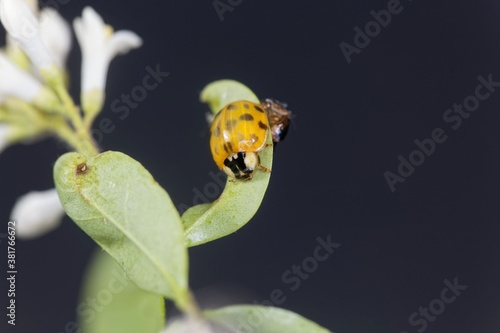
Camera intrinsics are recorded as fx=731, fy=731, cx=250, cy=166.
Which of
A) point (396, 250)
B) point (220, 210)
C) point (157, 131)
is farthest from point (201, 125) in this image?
point (220, 210)

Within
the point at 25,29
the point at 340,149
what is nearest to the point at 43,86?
the point at 25,29

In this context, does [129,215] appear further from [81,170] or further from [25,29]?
[25,29]

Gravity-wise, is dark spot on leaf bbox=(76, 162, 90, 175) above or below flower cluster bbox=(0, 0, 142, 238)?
below

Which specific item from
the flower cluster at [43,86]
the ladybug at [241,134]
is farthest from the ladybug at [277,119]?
the flower cluster at [43,86]

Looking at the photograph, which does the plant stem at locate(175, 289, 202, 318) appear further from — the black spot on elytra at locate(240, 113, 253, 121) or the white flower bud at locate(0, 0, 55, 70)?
the white flower bud at locate(0, 0, 55, 70)

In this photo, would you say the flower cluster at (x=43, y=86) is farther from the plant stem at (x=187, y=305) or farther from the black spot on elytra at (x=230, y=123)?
the plant stem at (x=187, y=305)

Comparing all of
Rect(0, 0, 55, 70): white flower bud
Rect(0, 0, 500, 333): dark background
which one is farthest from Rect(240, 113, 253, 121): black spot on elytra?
Rect(0, 0, 500, 333): dark background

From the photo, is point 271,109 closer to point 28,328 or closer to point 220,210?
point 220,210
